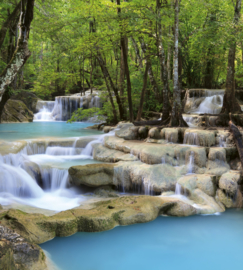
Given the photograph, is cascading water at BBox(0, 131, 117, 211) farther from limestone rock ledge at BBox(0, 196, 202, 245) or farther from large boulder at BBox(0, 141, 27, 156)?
limestone rock ledge at BBox(0, 196, 202, 245)

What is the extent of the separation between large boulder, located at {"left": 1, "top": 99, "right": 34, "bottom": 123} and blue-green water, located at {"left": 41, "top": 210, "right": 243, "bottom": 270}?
16.0 meters

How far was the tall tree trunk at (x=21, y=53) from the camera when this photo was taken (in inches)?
202

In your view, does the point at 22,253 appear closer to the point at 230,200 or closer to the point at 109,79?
the point at 230,200

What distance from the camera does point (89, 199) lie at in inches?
244

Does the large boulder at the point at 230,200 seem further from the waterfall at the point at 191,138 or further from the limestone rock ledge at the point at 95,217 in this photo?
the waterfall at the point at 191,138

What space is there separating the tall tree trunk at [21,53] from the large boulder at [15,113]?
13877 millimetres

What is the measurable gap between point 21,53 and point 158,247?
4.76 m

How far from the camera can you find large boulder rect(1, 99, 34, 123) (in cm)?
1852

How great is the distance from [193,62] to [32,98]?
49.1 ft

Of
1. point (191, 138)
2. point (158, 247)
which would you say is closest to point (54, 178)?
point (158, 247)

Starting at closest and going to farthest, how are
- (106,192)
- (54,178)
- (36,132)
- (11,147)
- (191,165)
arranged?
(106,192)
(54,178)
(191,165)
(11,147)
(36,132)

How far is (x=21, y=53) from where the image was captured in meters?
5.56

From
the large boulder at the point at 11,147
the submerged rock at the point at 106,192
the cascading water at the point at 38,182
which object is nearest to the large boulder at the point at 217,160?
the submerged rock at the point at 106,192

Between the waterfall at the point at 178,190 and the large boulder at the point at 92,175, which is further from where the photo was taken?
the large boulder at the point at 92,175
